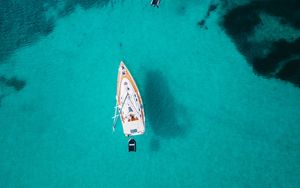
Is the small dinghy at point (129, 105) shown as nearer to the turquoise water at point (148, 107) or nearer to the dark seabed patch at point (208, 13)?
the turquoise water at point (148, 107)

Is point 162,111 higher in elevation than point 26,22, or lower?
lower

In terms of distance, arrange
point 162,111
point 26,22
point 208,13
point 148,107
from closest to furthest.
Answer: point 162,111, point 148,107, point 208,13, point 26,22

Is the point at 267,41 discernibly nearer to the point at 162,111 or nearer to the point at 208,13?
the point at 208,13

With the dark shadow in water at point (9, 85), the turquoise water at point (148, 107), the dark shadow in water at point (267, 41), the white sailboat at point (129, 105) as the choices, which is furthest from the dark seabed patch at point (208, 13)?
the dark shadow in water at point (9, 85)

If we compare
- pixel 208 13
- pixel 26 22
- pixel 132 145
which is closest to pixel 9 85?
pixel 26 22

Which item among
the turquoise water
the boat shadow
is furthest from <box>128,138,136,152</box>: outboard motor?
the boat shadow

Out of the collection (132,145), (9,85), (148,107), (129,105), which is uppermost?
(9,85)
